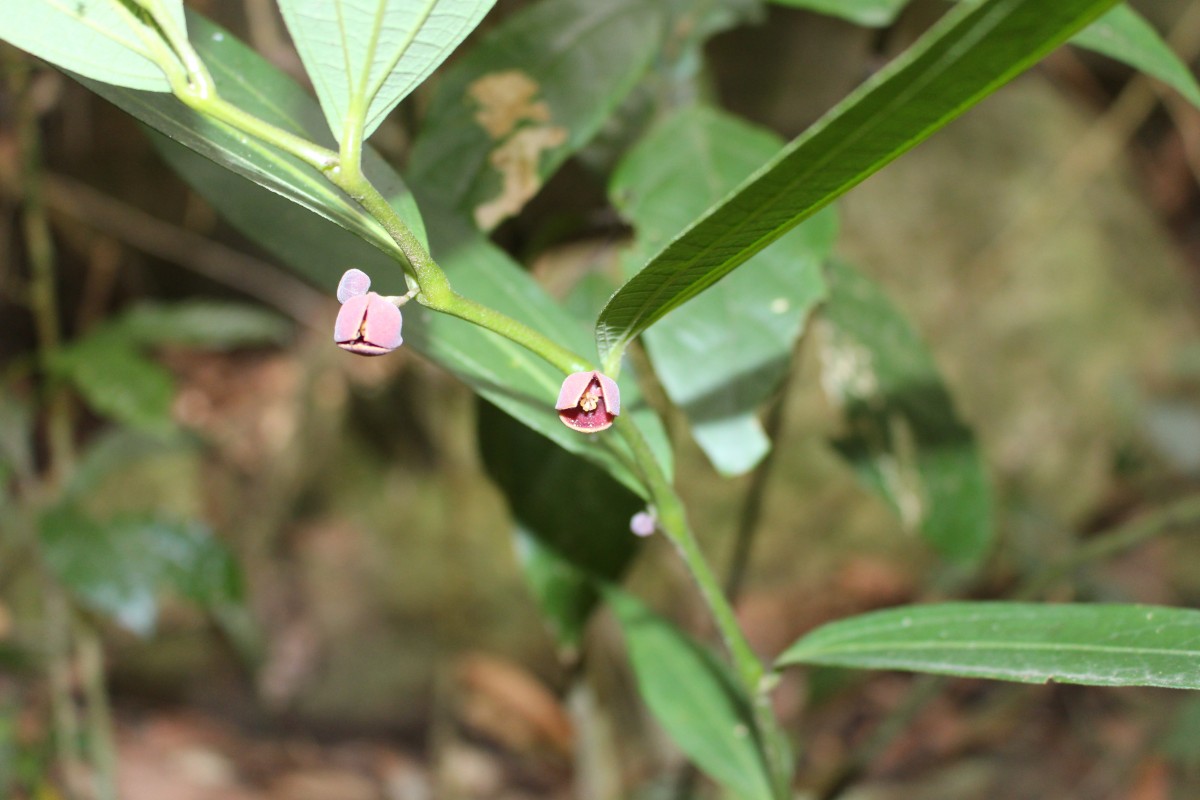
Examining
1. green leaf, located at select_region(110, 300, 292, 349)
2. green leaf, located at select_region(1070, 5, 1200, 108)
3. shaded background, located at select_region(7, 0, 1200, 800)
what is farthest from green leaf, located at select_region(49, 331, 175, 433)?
green leaf, located at select_region(1070, 5, 1200, 108)

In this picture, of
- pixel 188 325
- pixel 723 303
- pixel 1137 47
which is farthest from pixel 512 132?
pixel 188 325

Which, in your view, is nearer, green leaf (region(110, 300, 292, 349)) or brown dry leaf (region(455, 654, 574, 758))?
green leaf (region(110, 300, 292, 349))

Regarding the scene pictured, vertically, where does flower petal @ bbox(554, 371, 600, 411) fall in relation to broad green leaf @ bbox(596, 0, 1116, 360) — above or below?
below

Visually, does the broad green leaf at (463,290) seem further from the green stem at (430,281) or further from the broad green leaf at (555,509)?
the broad green leaf at (555,509)

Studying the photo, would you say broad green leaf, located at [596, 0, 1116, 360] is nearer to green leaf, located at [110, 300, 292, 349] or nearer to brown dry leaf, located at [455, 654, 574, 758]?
green leaf, located at [110, 300, 292, 349]

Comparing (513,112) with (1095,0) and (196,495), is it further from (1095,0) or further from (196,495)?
(196,495)

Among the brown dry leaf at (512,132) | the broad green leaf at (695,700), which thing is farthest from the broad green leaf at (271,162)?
the broad green leaf at (695,700)

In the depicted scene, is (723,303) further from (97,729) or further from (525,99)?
(97,729)
